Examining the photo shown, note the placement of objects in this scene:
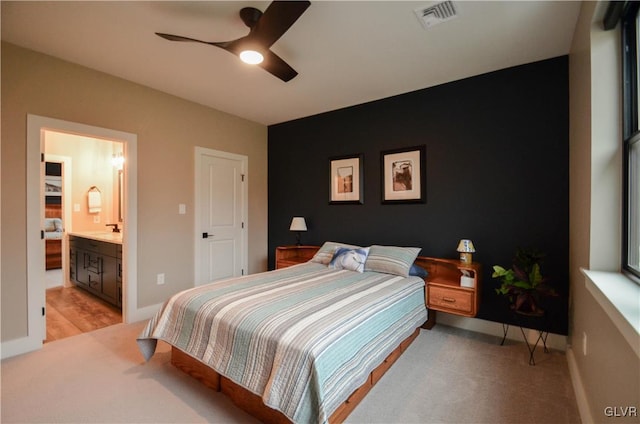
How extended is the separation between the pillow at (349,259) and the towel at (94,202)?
4376 millimetres

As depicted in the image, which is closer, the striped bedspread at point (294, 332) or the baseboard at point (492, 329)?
the striped bedspread at point (294, 332)

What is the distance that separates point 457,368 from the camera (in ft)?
7.43

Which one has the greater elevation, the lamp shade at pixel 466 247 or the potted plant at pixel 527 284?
the lamp shade at pixel 466 247

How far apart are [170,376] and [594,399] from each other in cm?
263

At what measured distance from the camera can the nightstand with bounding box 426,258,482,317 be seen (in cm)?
260

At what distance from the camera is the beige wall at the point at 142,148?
2.42 m

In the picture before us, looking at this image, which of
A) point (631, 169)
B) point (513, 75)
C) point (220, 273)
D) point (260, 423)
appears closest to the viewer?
point (631, 169)

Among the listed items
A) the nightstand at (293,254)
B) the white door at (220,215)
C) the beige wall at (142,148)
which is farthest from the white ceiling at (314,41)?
the nightstand at (293,254)

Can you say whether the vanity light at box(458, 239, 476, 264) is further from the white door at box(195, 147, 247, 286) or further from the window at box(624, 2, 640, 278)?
the white door at box(195, 147, 247, 286)

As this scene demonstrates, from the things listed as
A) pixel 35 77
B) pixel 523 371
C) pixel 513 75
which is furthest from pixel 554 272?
pixel 35 77

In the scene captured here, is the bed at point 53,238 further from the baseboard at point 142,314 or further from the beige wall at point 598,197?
the beige wall at point 598,197

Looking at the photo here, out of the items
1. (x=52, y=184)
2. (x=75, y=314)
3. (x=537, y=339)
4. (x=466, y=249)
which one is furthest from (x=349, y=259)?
(x=52, y=184)

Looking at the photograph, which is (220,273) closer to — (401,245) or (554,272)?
(401,245)

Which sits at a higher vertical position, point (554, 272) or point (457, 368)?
point (554, 272)
